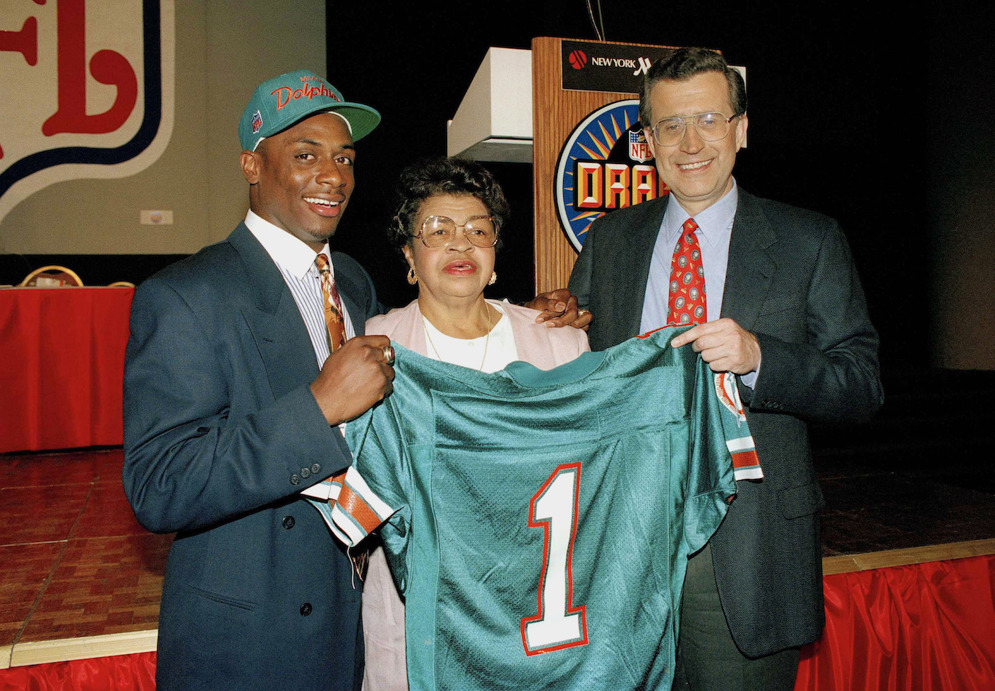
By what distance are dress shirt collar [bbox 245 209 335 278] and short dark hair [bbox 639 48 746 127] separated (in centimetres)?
89

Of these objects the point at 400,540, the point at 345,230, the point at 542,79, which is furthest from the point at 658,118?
the point at 345,230

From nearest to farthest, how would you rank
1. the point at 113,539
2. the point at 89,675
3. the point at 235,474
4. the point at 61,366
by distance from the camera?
1. the point at 235,474
2. the point at 89,675
3. the point at 113,539
4. the point at 61,366

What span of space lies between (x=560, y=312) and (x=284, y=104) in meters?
0.79

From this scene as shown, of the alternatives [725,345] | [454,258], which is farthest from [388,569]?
[725,345]

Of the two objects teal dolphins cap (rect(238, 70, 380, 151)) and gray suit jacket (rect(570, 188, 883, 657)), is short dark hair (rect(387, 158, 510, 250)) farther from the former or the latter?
gray suit jacket (rect(570, 188, 883, 657))

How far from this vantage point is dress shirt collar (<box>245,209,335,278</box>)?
1.41 metres

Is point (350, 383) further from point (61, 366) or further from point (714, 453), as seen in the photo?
point (61, 366)

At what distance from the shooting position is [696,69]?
4.82ft

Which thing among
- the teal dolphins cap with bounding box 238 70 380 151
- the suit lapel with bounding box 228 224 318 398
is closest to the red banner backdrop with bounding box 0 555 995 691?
the suit lapel with bounding box 228 224 318 398

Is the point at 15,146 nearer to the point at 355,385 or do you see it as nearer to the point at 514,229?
the point at 514,229

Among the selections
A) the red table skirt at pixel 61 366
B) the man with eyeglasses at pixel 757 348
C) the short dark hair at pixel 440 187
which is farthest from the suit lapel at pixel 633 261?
the red table skirt at pixel 61 366

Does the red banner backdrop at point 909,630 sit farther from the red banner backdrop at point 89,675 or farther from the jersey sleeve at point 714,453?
the red banner backdrop at point 89,675

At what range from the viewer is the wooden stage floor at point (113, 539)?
1.95 metres

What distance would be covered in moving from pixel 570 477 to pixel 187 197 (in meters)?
7.06
